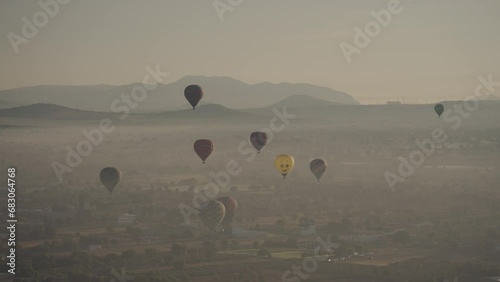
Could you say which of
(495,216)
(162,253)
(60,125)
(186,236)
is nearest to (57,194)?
(186,236)

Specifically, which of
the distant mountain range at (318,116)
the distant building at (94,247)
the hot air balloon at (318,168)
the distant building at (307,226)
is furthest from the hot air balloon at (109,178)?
the distant mountain range at (318,116)

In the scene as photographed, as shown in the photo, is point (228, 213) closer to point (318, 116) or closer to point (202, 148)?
point (202, 148)

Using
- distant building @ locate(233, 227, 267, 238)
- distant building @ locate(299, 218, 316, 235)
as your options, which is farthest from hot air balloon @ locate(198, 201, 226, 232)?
distant building @ locate(299, 218, 316, 235)

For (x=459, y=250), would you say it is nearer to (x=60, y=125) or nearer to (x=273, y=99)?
(x=60, y=125)

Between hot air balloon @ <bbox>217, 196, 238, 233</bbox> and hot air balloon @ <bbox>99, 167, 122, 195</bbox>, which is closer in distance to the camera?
hot air balloon @ <bbox>217, 196, 238, 233</bbox>

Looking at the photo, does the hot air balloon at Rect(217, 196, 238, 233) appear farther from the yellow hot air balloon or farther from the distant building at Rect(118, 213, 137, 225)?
the distant building at Rect(118, 213, 137, 225)

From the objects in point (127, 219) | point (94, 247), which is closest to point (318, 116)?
point (127, 219)
